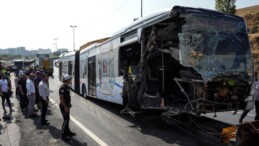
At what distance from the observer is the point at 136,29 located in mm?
11133

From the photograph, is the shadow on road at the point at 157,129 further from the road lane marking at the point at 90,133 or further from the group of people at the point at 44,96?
the group of people at the point at 44,96

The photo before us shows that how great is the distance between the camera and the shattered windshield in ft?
29.9

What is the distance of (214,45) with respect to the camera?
368 inches

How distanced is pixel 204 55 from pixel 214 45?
44 cm

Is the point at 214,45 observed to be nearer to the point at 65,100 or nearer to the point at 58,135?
the point at 65,100

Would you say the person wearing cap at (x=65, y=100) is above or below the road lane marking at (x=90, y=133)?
above

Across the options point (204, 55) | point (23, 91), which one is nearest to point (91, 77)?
point (23, 91)

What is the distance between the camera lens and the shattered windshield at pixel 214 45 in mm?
9117

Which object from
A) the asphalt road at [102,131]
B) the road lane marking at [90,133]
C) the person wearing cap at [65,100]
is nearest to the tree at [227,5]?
the asphalt road at [102,131]

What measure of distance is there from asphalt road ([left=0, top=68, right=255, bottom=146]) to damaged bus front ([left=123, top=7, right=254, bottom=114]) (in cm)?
80

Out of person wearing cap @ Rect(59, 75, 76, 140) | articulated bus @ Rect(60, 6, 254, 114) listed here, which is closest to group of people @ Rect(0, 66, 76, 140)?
person wearing cap @ Rect(59, 75, 76, 140)

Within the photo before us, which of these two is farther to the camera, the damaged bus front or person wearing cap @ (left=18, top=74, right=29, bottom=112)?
person wearing cap @ (left=18, top=74, right=29, bottom=112)

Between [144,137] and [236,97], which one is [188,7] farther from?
[144,137]

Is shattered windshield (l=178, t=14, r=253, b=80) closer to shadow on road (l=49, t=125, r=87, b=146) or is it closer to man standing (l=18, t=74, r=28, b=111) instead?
shadow on road (l=49, t=125, r=87, b=146)
